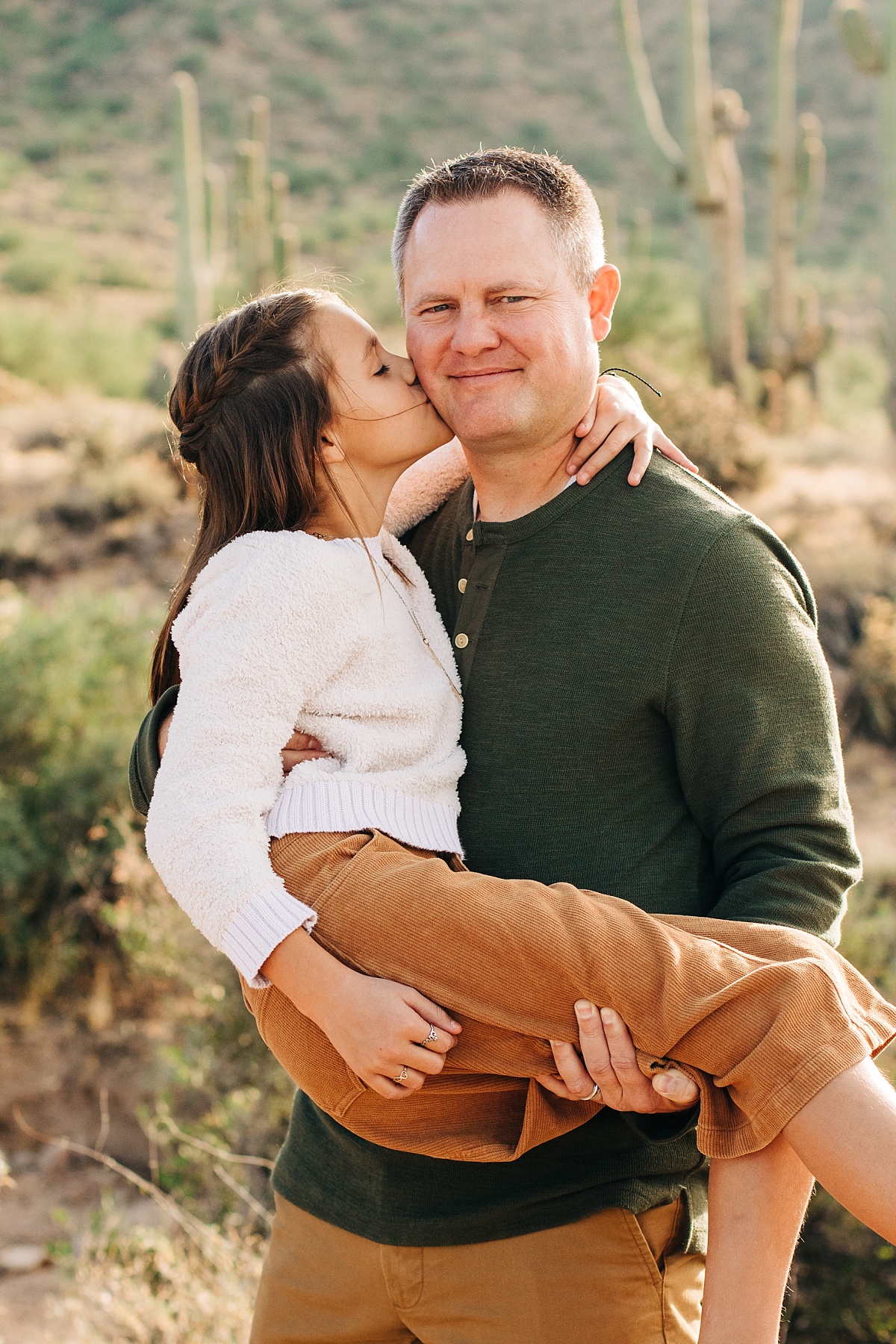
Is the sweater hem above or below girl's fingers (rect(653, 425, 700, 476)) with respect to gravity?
below

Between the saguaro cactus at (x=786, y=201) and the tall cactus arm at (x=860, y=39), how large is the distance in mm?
2515

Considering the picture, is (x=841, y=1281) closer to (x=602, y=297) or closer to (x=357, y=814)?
(x=357, y=814)

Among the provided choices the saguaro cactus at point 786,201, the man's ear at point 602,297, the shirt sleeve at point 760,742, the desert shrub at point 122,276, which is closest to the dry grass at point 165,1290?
the shirt sleeve at point 760,742

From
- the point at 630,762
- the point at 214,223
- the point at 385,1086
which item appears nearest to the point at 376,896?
the point at 385,1086

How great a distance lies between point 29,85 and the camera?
3195 cm

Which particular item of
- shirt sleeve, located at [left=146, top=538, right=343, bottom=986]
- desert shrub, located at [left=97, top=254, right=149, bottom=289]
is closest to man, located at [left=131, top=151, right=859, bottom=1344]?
shirt sleeve, located at [left=146, top=538, right=343, bottom=986]

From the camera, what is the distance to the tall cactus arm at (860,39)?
10.7 metres

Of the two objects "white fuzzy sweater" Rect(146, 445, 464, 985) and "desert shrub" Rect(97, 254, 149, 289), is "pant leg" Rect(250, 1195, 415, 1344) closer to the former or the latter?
"white fuzzy sweater" Rect(146, 445, 464, 985)

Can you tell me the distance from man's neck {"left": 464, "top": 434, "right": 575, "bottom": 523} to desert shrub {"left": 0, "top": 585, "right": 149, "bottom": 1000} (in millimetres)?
3422

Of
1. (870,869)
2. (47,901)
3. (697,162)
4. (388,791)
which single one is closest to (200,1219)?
(47,901)

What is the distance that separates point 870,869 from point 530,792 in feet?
13.6

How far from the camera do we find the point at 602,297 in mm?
2383

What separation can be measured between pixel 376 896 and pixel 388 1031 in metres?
0.21

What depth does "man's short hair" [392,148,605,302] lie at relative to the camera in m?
2.19
